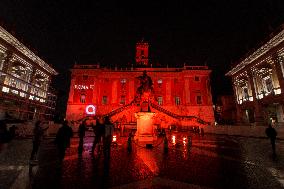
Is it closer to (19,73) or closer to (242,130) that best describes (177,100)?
(242,130)

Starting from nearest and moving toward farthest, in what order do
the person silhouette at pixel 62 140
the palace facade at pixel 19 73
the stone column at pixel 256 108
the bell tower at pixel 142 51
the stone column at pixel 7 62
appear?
the person silhouette at pixel 62 140 → the palace facade at pixel 19 73 → the stone column at pixel 7 62 → the stone column at pixel 256 108 → the bell tower at pixel 142 51

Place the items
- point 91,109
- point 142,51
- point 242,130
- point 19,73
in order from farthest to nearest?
point 142,51 → point 91,109 → point 19,73 → point 242,130

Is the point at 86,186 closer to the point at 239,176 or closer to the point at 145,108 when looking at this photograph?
the point at 239,176

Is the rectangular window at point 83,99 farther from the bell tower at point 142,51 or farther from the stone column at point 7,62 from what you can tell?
the bell tower at point 142,51

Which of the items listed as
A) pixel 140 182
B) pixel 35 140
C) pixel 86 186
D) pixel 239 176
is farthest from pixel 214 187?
pixel 35 140

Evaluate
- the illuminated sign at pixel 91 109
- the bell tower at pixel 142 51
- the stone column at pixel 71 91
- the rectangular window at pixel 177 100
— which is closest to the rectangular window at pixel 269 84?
the rectangular window at pixel 177 100

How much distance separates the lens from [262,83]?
31.0m

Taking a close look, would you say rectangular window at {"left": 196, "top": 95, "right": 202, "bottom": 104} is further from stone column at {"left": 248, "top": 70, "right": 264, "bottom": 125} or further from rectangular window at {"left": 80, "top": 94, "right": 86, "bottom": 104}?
rectangular window at {"left": 80, "top": 94, "right": 86, "bottom": 104}

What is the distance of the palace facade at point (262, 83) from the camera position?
25344 millimetres

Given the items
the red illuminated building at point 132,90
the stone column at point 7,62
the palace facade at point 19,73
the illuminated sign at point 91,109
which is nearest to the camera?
Answer: the palace facade at point 19,73

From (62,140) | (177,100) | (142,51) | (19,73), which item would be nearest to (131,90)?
(177,100)

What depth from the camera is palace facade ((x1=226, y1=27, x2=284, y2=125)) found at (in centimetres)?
2534

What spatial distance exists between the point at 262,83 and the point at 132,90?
27530 mm

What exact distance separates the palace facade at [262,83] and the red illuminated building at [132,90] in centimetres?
696
